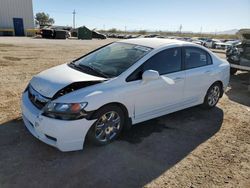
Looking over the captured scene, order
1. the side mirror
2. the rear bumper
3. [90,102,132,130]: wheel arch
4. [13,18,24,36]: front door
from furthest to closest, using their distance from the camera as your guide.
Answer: [13,18,24,36]: front door → the side mirror → [90,102,132,130]: wheel arch → the rear bumper

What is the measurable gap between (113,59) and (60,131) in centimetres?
171

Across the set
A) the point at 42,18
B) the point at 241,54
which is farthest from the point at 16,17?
the point at 42,18

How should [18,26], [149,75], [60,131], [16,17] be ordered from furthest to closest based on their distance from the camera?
[18,26] → [16,17] → [149,75] → [60,131]

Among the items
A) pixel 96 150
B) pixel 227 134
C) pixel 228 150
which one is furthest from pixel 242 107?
pixel 96 150

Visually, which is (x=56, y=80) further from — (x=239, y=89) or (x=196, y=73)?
(x=239, y=89)

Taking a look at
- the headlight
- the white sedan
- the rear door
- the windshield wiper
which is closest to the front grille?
the white sedan

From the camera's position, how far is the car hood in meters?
3.35

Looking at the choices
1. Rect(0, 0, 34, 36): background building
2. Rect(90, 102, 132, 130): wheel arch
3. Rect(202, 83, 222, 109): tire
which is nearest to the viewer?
Rect(90, 102, 132, 130): wheel arch

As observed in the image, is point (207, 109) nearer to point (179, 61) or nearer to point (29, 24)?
point (179, 61)

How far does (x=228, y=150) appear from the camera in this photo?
12.3ft

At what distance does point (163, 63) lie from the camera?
416 cm

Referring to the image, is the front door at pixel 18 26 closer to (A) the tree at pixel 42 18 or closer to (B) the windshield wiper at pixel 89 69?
(B) the windshield wiper at pixel 89 69

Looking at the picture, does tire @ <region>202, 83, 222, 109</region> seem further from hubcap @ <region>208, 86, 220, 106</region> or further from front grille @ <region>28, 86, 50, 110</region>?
front grille @ <region>28, 86, 50, 110</region>

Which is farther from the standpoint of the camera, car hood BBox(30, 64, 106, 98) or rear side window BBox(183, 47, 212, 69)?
rear side window BBox(183, 47, 212, 69)
